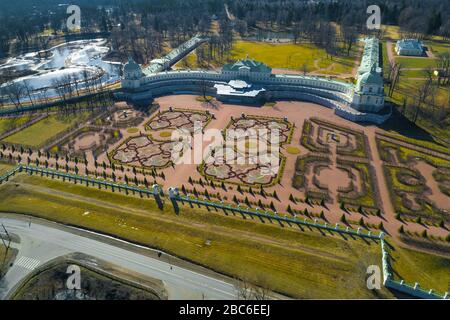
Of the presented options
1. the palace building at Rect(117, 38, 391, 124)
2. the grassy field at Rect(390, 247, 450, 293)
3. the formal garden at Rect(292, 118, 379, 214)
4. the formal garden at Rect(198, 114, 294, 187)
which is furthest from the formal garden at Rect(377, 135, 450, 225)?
the formal garden at Rect(198, 114, 294, 187)

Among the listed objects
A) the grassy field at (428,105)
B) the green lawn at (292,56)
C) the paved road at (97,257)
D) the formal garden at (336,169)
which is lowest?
the paved road at (97,257)

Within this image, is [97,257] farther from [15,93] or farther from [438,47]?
[438,47]

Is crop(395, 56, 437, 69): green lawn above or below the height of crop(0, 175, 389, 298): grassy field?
above

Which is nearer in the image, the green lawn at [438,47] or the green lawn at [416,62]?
the green lawn at [416,62]

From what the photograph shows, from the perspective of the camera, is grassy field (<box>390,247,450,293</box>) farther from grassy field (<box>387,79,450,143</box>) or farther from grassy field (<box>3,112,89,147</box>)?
grassy field (<box>3,112,89,147</box>)

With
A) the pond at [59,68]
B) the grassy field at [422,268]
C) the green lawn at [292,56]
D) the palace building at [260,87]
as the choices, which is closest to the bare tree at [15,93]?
the pond at [59,68]

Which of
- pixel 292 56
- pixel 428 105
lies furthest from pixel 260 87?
pixel 428 105

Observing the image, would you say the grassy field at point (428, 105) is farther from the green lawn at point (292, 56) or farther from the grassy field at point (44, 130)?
the grassy field at point (44, 130)
